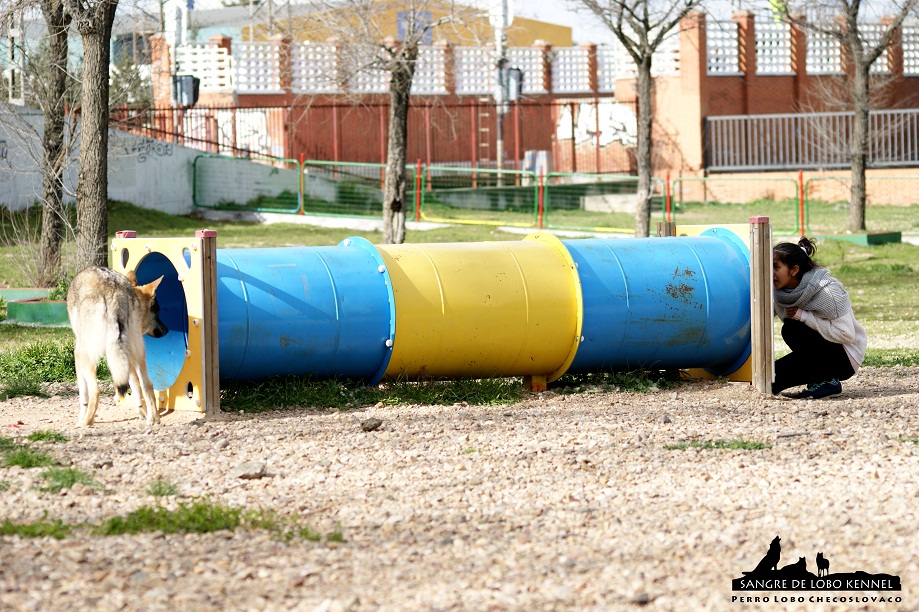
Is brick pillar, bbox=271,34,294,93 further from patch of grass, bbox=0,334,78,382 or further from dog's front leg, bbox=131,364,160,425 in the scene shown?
dog's front leg, bbox=131,364,160,425

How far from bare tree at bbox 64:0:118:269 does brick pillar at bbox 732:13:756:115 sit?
929 inches

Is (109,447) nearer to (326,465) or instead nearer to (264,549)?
(326,465)

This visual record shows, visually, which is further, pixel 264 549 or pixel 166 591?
pixel 264 549

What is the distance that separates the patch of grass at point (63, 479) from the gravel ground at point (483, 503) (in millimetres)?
78

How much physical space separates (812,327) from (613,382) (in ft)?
4.92

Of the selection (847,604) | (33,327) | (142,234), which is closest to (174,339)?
(33,327)

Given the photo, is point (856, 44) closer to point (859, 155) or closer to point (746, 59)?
point (859, 155)

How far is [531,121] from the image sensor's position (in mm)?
38250

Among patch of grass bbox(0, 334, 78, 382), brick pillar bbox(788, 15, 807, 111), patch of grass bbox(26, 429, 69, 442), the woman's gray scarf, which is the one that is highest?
brick pillar bbox(788, 15, 807, 111)

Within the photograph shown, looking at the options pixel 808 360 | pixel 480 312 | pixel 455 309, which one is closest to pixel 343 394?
pixel 455 309

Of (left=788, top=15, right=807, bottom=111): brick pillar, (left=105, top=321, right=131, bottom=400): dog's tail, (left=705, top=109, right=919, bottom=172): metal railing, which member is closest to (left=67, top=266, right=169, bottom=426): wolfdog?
(left=105, top=321, right=131, bottom=400): dog's tail

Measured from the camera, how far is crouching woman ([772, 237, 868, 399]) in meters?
8.23

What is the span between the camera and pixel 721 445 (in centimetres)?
656

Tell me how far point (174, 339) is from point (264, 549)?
174 inches
